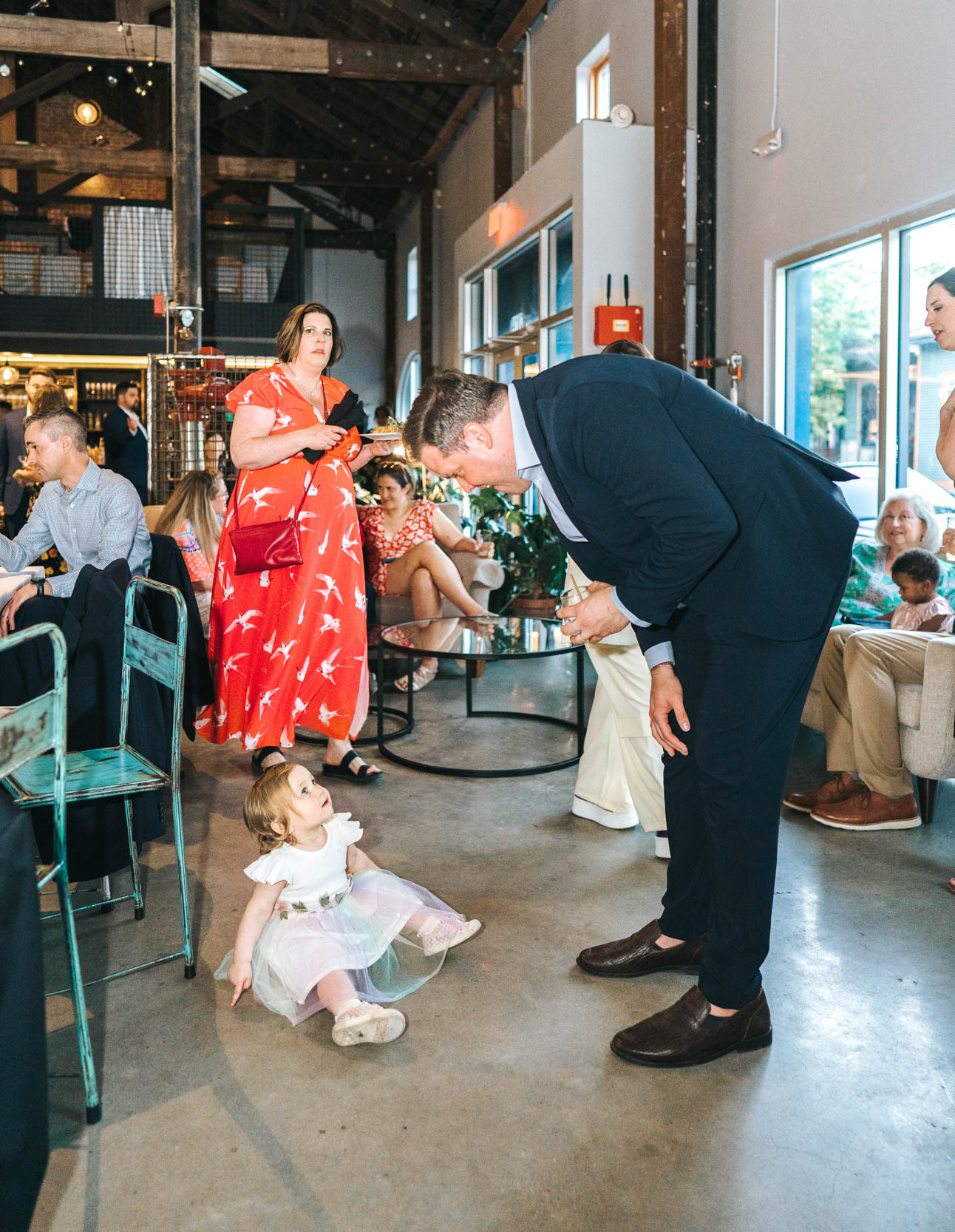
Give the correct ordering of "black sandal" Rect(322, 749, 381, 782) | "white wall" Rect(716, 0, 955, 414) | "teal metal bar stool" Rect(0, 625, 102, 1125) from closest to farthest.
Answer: "teal metal bar stool" Rect(0, 625, 102, 1125)
"black sandal" Rect(322, 749, 381, 782)
"white wall" Rect(716, 0, 955, 414)

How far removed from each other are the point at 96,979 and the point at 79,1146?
0.54m

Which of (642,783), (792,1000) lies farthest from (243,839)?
(792,1000)

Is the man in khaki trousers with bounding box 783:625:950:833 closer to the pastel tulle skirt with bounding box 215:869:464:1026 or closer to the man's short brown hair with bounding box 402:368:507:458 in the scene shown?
the pastel tulle skirt with bounding box 215:869:464:1026

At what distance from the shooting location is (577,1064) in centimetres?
197

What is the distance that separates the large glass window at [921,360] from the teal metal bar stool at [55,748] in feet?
12.2

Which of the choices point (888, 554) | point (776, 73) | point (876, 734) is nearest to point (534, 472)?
point (876, 734)

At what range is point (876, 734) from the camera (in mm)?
3236

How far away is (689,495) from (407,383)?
1534cm

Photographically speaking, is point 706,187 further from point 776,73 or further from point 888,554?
point 888,554

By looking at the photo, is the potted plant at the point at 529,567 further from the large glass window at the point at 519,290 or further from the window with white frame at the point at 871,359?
the large glass window at the point at 519,290

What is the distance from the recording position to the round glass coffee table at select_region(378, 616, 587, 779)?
3.79 metres

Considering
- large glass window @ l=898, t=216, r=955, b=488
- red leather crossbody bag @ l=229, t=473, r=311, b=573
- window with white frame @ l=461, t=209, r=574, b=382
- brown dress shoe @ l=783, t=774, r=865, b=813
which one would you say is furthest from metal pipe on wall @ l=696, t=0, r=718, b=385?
red leather crossbody bag @ l=229, t=473, r=311, b=573

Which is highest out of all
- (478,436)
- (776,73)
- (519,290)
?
(776,73)

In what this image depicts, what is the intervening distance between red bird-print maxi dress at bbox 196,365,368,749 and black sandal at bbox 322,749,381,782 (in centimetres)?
26
